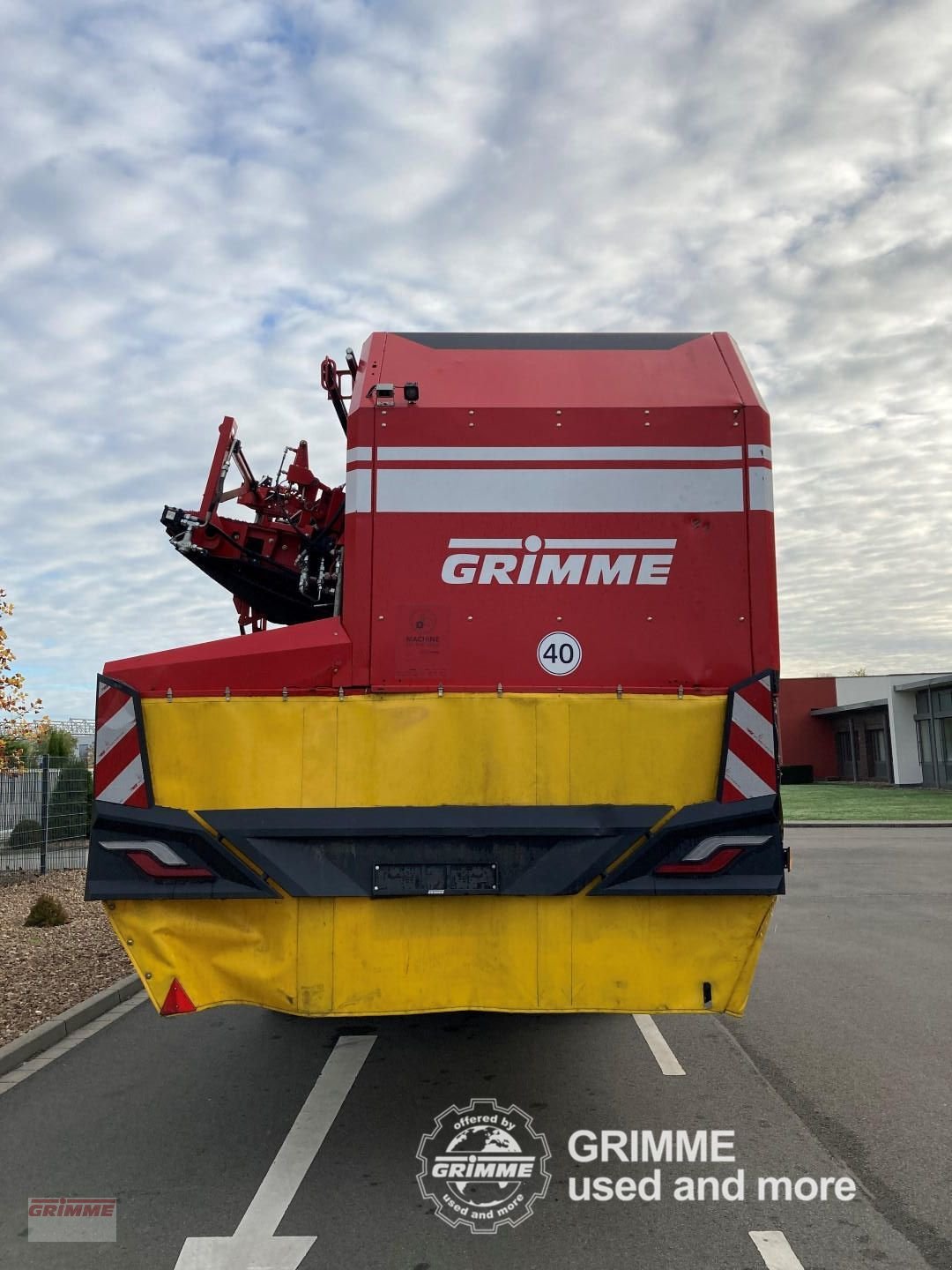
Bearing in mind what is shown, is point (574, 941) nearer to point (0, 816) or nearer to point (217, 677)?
point (217, 677)

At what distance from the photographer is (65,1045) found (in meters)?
5.85

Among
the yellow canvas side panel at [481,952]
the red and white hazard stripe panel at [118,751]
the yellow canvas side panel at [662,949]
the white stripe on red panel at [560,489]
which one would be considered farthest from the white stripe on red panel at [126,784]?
the yellow canvas side panel at [662,949]

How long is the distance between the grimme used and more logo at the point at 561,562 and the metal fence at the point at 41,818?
32.7 feet

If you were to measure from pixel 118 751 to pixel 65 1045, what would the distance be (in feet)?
10.0

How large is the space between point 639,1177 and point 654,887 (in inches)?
47.2

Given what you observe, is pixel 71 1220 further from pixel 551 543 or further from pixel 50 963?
pixel 50 963

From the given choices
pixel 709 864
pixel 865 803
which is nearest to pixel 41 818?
pixel 709 864

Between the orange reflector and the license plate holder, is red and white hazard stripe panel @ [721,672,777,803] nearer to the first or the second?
the license plate holder

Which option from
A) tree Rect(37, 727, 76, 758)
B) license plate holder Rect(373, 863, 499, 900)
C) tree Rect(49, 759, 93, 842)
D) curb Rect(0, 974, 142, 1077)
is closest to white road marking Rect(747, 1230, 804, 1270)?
license plate holder Rect(373, 863, 499, 900)

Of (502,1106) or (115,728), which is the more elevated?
(115,728)

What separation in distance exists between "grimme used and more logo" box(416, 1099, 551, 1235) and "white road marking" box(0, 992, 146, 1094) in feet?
8.14

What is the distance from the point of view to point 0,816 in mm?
12594

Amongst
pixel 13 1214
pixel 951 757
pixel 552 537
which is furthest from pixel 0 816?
pixel 951 757

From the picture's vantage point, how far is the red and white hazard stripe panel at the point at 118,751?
3.83 metres
